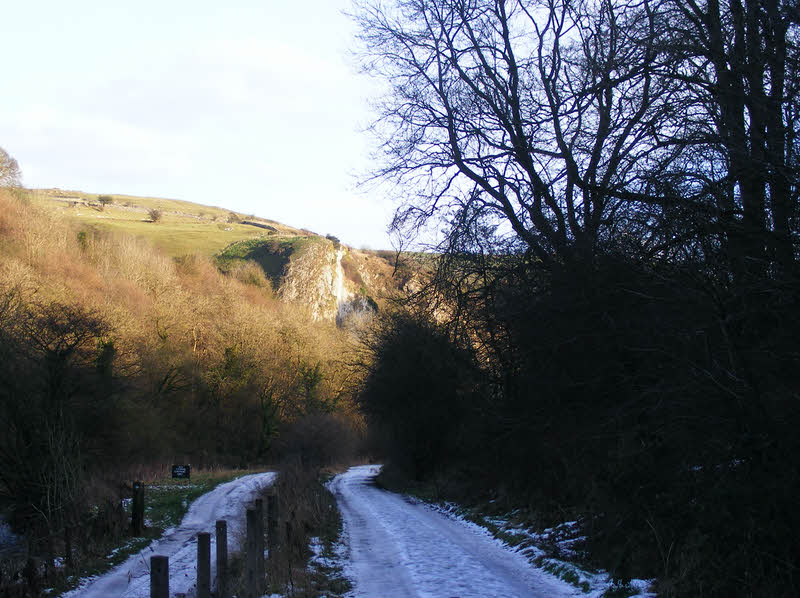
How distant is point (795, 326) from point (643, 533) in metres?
3.36

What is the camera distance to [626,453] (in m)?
7.50

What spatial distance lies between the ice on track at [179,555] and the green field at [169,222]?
54.4 m

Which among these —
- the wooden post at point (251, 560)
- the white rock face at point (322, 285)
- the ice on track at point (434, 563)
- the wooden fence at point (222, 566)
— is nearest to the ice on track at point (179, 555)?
the wooden fence at point (222, 566)

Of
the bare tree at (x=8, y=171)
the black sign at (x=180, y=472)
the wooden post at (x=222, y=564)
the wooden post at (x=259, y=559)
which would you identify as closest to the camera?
the wooden post at (x=222, y=564)

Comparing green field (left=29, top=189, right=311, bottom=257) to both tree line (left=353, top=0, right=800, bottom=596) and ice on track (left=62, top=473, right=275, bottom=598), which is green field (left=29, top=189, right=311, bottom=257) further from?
tree line (left=353, top=0, right=800, bottom=596)

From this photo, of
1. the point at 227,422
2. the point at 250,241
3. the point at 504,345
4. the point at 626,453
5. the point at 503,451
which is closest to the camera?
the point at 626,453

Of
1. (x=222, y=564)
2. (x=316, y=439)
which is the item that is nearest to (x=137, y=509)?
(x=222, y=564)

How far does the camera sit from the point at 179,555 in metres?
14.0

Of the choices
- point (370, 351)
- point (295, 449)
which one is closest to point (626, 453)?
point (370, 351)

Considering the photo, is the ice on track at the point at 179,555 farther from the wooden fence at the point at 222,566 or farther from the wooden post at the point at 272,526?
the wooden fence at the point at 222,566

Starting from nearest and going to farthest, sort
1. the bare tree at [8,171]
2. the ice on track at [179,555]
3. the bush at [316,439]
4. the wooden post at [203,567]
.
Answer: the wooden post at [203,567]
the ice on track at [179,555]
the bush at [316,439]
the bare tree at [8,171]

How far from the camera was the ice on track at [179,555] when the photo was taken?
36.7 feet

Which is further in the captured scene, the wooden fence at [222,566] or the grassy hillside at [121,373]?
the grassy hillside at [121,373]

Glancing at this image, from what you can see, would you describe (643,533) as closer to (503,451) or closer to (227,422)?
(503,451)
